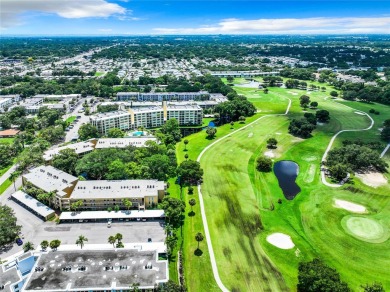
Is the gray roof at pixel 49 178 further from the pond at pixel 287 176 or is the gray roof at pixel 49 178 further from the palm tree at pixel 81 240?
the pond at pixel 287 176

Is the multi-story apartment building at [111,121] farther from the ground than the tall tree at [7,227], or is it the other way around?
the multi-story apartment building at [111,121]

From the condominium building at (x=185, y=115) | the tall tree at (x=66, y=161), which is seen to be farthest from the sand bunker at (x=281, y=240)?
the condominium building at (x=185, y=115)

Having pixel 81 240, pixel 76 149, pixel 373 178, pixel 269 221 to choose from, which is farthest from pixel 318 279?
pixel 76 149

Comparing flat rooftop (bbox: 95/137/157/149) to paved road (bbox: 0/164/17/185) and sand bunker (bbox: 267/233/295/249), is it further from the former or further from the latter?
sand bunker (bbox: 267/233/295/249)

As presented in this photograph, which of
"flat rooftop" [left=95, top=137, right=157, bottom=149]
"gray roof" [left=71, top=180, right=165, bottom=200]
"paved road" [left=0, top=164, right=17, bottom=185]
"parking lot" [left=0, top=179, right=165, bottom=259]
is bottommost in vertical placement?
"parking lot" [left=0, top=179, right=165, bottom=259]

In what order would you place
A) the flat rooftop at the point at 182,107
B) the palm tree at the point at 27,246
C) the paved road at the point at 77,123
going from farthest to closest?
the flat rooftop at the point at 182,107, the paved road at the point at 77,123, the palm tree at the point at 27,246

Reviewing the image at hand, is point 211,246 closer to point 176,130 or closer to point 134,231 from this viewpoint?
point 134,231

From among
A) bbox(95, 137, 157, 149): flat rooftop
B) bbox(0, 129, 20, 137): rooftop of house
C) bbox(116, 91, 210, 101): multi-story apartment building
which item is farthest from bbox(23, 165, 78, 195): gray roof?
bbox(116, 91, 210, 101): multi-story apartment building
